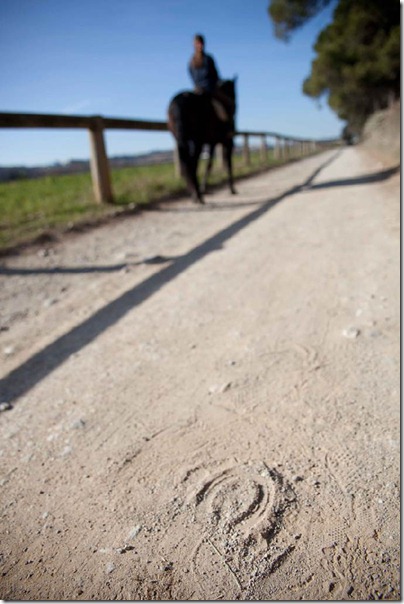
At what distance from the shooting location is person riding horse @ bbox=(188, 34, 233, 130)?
557 centimetres

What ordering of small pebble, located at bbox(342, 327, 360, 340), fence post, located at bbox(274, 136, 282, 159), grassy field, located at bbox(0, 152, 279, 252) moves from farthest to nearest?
fence post, located at bbox(274, 136, 282, 159) → grassy field, located at bbox(0, 152, 279, 252) → small pebble, located at bbox(342, 327, 360, 340)

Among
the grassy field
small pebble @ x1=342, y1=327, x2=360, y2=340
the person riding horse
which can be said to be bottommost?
small pebble @ x1=342, y1=327, x2=360, y2=340

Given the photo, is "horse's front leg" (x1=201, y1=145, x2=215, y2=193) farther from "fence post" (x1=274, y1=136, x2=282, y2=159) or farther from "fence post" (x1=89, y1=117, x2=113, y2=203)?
"fence post" (x1=274, y1=136, x2=282, y2=159)

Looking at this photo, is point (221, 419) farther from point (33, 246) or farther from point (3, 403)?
point (33, 246)

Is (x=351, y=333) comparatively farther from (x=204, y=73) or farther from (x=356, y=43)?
(x=356, y=43)

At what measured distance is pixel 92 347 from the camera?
6.18ft

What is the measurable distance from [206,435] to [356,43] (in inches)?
810

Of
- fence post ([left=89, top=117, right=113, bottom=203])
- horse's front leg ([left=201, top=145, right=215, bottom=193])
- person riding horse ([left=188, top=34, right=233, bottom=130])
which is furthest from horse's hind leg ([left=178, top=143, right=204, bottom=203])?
horse's front leg ([left=201, top=145, right=215, bottom=193])

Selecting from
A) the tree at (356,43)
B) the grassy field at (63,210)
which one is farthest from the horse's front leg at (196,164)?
the tree at (356,43)

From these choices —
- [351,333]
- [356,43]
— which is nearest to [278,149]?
[356,43]

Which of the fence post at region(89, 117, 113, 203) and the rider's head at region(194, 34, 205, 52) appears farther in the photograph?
the rider's head at region(194, 34, 205, 52)

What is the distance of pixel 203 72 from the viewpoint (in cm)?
570

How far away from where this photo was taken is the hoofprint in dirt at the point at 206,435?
2.85ft

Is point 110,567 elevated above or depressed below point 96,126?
below
